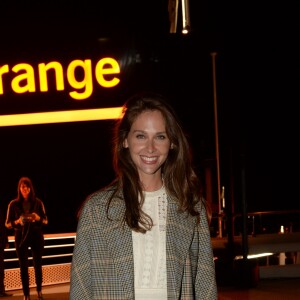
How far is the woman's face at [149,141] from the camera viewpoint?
2693 millimetres

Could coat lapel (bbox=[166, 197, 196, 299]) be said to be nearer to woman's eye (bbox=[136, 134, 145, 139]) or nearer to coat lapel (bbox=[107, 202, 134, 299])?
coat lapel (bbox=[107, 202, 134, 299])

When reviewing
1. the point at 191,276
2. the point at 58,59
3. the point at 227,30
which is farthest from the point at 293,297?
the point at 191,276

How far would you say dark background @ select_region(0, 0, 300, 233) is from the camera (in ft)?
31.9

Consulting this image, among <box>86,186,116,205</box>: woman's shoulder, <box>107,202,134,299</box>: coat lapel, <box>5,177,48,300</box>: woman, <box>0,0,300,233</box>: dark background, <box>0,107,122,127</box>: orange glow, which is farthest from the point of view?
<box>0,107,122,127</box>: orange glow

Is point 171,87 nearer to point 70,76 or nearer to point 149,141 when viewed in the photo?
point 70,76

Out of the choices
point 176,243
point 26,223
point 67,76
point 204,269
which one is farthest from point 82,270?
point 67,76

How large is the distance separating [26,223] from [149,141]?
5900 mm

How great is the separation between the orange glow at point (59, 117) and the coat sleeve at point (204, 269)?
7.75m

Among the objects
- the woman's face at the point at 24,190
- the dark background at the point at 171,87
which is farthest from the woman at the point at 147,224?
the woman's face at the point at 24,190

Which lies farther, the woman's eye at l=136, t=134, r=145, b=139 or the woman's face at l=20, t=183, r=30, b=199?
the woman's face at l=20, t=183, r=30, b=199

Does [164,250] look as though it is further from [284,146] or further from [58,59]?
[284,146]

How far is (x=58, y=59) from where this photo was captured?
397 inches

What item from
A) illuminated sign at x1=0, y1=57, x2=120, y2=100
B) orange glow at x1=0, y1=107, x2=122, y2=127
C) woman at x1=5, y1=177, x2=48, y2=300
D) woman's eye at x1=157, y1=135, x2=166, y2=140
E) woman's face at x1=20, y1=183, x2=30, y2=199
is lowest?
woman at x1=5, y1=177, x2=48, y2=300

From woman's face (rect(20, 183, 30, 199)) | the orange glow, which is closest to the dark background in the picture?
the orange glow
